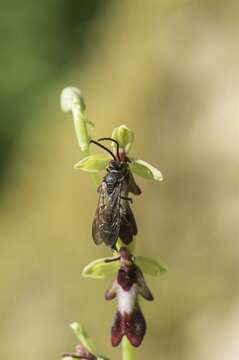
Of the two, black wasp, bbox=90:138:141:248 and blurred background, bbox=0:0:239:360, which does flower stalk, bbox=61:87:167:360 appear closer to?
black wasp, bbox=90:138:141:248

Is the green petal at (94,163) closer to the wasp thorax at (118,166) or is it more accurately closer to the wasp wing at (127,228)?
the wasp thorax at (118,166)

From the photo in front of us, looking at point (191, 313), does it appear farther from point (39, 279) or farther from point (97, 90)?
point (97, 90)

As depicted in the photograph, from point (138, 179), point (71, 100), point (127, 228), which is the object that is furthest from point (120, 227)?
point (138, 179)

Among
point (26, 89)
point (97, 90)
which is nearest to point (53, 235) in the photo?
point (97, 90)

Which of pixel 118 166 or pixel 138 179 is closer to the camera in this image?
pixel 118 166

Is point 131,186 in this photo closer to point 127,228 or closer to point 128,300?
point 127,228

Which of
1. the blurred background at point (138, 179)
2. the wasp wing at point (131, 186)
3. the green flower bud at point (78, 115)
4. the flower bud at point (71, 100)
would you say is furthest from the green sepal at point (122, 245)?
the blurred background at point (138, 179)
